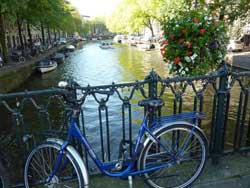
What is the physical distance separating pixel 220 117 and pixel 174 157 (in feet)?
2.47

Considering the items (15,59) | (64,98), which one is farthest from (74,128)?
(15,59)

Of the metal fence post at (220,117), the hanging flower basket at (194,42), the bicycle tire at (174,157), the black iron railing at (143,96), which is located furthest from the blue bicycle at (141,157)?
the hanging flower basket at (194,42)

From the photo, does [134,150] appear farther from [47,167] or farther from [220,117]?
[220,117]

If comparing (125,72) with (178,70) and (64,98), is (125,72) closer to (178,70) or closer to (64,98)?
(178,70)

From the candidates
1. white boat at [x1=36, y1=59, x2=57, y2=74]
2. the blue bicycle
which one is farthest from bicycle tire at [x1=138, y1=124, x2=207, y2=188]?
white boat at [x1=36, y1=59, x2=57, y2=74]

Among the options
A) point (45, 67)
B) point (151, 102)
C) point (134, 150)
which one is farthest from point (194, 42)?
point (45, 67)

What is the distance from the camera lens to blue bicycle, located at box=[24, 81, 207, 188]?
2.27 m

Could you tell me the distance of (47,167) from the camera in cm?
252

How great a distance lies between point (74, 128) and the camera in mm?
2254

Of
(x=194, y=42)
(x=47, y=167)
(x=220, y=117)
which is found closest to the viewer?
(x=47, y=167)

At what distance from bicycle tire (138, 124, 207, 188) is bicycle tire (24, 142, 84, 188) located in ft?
2.23

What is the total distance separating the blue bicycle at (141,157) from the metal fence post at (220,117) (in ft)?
1.24

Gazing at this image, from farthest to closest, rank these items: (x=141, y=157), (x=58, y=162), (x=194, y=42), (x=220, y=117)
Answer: (x=194, y=42) < (x=220, y=117) < (x=141, y=157) < (x=58, y=162)

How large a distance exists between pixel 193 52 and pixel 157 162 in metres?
2.76
